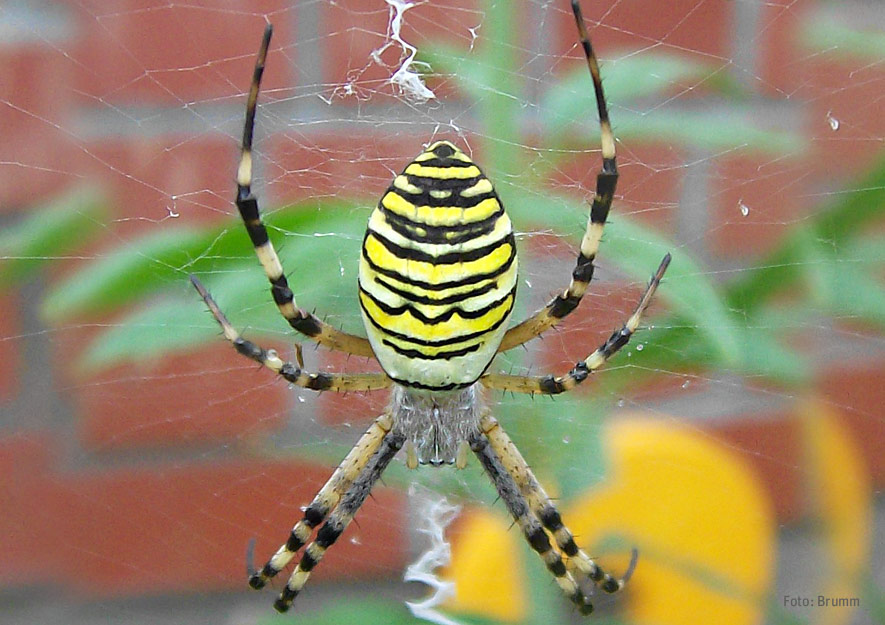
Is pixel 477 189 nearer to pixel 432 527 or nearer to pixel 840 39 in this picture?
pixel 840 39

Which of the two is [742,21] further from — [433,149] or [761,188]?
[433,149]

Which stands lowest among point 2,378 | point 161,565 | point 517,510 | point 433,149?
point 161,565

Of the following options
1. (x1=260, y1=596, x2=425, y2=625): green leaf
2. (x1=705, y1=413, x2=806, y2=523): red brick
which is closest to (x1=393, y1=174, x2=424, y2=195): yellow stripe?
(x1=260, y1=596, x2=425, y2=625): green leaf

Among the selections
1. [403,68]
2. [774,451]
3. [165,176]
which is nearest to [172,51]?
[165,176]

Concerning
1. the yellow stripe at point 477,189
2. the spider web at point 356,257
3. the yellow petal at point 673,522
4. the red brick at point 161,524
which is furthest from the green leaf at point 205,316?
the red brick at point 161,524

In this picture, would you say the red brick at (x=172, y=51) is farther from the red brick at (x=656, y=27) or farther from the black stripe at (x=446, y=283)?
the black stripe at (x=446, y=283)

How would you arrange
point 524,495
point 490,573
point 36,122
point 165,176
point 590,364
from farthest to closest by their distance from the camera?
point 36,122
point 165,176
point 524,495
point 490,573
point 590,364

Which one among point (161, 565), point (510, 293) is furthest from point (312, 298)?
point (161, 565)
